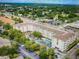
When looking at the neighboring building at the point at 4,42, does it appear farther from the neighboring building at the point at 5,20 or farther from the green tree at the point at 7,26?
the neighboring building at the point at 5,20

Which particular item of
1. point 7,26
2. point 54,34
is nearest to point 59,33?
point 54,34

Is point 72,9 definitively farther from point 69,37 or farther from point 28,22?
point 28,22

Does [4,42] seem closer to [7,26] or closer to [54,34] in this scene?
[7,26]

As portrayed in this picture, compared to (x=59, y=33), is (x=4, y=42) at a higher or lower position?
lower

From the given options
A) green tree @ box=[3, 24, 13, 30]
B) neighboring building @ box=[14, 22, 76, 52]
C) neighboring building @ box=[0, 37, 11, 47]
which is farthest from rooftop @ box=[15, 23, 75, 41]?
neighboring building @ box=[0, 37, 11, 47]

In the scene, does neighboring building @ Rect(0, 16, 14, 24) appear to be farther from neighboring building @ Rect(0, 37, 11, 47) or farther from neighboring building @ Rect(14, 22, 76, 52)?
neighboring building @ Rect(0, 37, 11, 47)

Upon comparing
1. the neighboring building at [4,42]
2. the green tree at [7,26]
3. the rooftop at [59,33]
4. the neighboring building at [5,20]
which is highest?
the neighboring building at [5,20]

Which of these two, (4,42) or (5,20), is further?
(5,20)

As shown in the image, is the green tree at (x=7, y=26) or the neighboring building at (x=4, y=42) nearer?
the neighboring building at (x=4, y=42)

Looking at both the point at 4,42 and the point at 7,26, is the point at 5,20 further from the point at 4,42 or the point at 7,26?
the point at 4,42

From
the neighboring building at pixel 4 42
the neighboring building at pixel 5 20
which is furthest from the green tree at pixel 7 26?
the neighboring building at pixel 4 42

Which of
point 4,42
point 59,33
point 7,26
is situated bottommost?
point 4,42

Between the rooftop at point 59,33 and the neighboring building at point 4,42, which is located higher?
the rooftop at point 59,33
